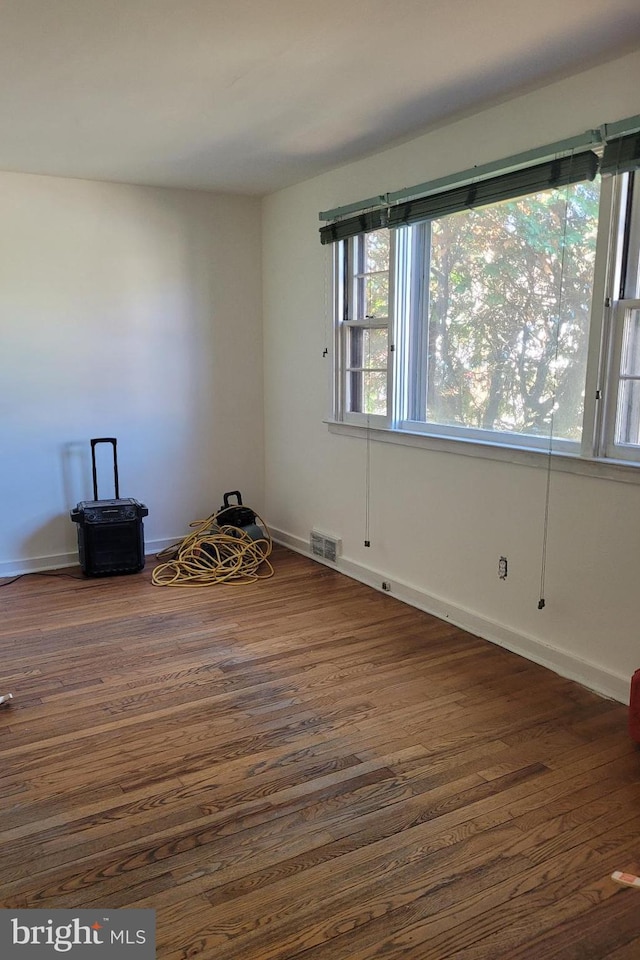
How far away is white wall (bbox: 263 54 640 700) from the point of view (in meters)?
2.92

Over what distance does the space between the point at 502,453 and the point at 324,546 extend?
5.80ft

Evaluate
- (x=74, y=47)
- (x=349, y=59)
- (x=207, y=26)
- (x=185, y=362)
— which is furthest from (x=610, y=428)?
(x=185, y=362)

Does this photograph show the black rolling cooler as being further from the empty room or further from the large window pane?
the large window pane

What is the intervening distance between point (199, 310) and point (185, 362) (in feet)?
1.25

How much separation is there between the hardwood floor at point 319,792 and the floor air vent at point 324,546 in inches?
41.1

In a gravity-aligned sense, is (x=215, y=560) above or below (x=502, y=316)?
below

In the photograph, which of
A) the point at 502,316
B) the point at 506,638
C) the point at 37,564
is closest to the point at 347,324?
the point at 502,316

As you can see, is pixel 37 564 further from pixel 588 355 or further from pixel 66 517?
pixel 588 355

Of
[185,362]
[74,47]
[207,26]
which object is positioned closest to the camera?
[207,26]

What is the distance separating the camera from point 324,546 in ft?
15.9

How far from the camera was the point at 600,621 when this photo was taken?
2.99m

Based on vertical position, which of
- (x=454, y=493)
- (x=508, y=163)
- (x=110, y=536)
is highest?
(x=508, y=163)

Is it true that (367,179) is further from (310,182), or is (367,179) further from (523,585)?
(523,585)

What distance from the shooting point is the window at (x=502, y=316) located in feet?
9.45
